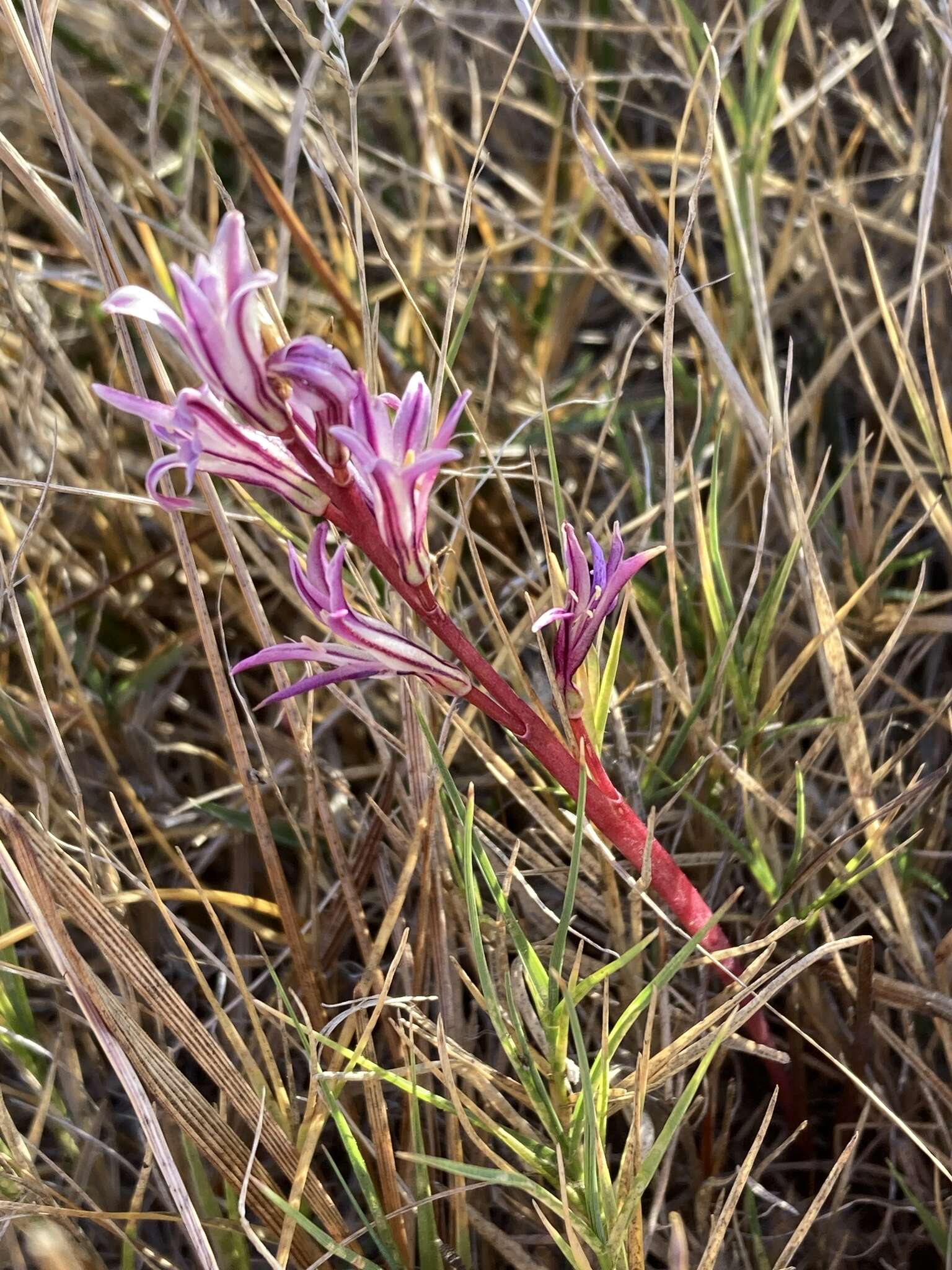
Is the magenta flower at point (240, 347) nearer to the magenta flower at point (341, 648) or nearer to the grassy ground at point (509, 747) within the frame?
the magenta flower at point (341, 648)

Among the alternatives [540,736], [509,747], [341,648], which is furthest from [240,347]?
[509,747]

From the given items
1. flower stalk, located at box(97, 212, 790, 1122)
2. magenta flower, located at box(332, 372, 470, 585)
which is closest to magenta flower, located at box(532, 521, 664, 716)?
flower stalk, located at box(97, 212, 790, 1122)

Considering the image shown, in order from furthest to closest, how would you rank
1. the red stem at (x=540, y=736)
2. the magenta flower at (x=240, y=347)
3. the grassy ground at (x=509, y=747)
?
the grassy ground at (x=509, y=747) < the red stem at (x=540, y=736) < the magenta flower at (x=240, y=347)

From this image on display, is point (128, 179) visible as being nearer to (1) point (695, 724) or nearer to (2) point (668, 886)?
(1) point (695, 724)

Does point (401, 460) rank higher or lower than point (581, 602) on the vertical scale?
higher

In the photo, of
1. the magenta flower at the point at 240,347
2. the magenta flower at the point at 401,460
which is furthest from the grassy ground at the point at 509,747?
the magenta flower at the point at 240,347

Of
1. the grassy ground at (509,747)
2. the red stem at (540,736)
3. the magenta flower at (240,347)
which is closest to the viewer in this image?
the magenta flower at (240,347)

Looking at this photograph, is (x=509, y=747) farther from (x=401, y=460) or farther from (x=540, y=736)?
(x=401, y=460)
